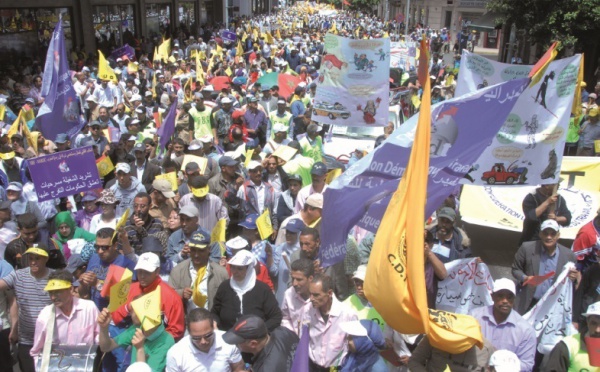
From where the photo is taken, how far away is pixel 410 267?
3615mm

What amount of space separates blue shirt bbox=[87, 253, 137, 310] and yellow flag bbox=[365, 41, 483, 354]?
7.68 feet

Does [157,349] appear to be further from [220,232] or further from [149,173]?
[149,173]

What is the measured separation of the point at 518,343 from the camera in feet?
14.2

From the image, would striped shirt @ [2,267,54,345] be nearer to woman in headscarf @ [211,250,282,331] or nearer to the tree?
woman in headscarf @ [211,250,282,331]

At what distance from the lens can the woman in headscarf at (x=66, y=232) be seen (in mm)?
6258

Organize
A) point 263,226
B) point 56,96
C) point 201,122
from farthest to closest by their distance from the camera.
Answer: point 201,122
point 56,96
point 263,226

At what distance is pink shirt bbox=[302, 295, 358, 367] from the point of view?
4457 mm

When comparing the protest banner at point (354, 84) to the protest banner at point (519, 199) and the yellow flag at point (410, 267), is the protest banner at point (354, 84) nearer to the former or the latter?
the protest banner at point (519, 199)

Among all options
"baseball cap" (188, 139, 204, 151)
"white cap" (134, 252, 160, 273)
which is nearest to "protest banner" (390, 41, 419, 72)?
"baseball cap" (188, 139, 204, 151)

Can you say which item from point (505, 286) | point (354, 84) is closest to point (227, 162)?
point (354, 84)

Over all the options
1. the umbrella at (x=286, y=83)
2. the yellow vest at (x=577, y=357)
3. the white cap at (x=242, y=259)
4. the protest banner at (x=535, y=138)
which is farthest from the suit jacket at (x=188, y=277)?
the umbrella at (x=286, y=83)

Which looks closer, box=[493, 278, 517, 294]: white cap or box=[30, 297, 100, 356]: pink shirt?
box=[493, 278, 517, 294]: white cap

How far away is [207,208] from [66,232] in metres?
1.45

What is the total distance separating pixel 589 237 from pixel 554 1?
15.2 meters
